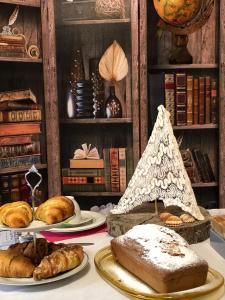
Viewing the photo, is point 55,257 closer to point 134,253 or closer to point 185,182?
point 134,253

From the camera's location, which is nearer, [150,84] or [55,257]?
[55,257]

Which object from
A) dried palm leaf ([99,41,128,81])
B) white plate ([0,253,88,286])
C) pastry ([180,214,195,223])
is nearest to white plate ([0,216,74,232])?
white plate ([0,253,88,286])

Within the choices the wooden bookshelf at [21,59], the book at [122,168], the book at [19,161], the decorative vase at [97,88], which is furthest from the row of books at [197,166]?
the wooden bookshelf at [21,59]

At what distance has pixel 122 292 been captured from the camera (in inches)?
36.5

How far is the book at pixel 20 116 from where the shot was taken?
250 centimetres

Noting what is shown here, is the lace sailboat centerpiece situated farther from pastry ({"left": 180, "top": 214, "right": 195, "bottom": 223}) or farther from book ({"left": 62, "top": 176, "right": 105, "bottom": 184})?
book ({"left": 62, "top": 176, "right": 105, "bottom": 184})

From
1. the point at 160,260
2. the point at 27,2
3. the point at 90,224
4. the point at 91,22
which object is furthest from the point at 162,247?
the point at 27,2

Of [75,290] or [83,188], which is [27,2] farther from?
[75,290]

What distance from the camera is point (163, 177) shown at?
1331mm

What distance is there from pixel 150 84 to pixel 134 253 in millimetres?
1730

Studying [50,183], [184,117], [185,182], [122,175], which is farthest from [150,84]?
[185,182]

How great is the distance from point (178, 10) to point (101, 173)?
4.27ft

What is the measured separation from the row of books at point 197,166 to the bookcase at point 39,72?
Result: 0.82 meters

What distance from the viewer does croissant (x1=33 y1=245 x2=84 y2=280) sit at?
968 millimetres
